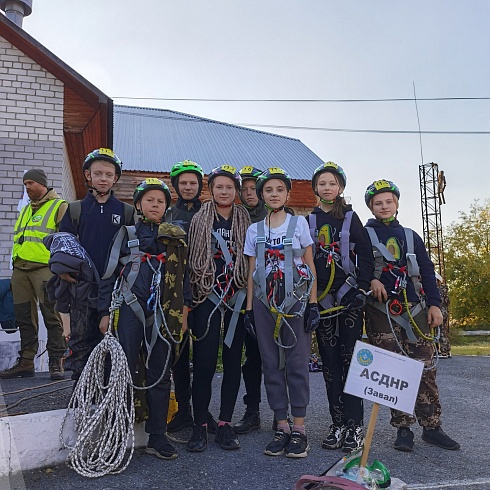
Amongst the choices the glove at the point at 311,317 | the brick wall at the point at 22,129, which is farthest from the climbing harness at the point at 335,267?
the brick wall at the point at 22,129

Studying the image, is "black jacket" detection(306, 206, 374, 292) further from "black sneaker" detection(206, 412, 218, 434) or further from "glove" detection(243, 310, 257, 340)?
"black sneaker" detection(206, 412, 218, 434)

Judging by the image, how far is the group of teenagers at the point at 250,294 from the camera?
3.86m

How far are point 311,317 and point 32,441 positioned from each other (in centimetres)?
205

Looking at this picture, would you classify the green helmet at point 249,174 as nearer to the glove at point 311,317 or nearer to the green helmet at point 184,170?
the green helmet at point 184,170

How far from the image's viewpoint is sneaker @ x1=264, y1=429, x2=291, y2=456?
3.85 meters

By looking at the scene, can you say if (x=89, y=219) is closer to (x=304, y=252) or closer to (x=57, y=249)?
(x=57, y=249)

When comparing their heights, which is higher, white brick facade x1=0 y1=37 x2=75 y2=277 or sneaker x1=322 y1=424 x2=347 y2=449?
white brick facade x1=0 y1=37 x2=75 y2=277

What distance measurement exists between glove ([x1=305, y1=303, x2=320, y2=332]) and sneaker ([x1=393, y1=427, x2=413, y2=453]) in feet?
3.64

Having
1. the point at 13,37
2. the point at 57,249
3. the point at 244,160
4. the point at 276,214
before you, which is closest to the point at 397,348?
the point at 276,214

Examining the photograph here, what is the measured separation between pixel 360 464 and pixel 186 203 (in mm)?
2572

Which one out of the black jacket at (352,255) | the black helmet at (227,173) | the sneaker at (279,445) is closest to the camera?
the sneaker at (279,445)

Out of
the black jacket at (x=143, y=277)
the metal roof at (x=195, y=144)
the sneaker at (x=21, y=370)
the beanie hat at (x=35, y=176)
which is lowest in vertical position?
the sneaker at (x=21, y=370)

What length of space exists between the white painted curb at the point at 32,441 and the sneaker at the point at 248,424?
1391 mm

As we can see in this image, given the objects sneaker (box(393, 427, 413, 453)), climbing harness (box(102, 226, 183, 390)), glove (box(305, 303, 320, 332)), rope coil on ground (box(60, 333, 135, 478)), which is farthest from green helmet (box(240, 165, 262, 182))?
sneaker (box(393, 427, 413, 453))
